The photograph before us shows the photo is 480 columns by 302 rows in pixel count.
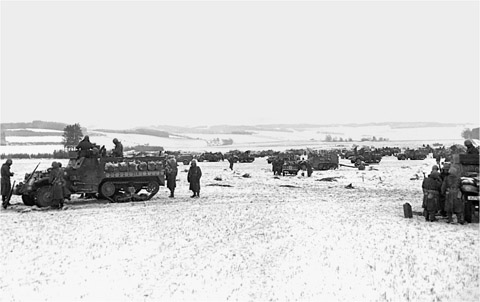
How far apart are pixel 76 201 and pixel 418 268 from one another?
652 inches

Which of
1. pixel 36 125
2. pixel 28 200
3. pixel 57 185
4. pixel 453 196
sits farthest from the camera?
pixel 36 125

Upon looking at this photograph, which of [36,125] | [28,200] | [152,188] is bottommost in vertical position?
[28,200]

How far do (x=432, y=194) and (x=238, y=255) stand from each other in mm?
6917

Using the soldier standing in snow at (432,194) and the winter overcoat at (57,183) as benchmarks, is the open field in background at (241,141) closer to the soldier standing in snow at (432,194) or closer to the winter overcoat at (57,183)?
the winter overcoat at (57,183)

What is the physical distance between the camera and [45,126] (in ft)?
526

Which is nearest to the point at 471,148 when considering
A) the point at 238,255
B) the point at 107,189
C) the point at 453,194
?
the point at 453,194

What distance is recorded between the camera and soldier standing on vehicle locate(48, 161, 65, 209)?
65.9 feet

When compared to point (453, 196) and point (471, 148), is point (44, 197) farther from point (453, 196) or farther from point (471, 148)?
point (471, 148)

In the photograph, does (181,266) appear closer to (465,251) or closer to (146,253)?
(146,253)

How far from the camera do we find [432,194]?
52.8 ft

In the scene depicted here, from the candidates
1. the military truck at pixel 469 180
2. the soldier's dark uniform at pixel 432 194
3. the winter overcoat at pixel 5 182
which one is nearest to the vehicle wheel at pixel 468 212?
the military truck at pixel 469 180

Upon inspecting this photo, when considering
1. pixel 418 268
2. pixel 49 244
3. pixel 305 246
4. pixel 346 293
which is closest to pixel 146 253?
pixel 49 244

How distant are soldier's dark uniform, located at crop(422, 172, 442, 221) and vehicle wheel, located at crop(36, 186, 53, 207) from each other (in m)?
13.6

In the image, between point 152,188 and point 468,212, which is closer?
point 468,212
